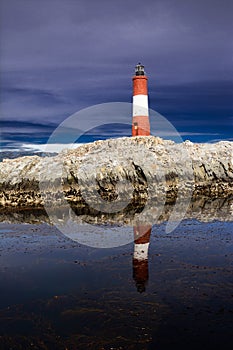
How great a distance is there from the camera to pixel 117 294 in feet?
53.7

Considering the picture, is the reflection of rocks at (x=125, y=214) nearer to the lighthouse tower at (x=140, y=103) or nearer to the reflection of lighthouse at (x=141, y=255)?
the reflection of lighthouse at (x=141, y=255)

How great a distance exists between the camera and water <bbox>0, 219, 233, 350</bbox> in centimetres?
1274

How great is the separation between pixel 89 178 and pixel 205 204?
45.3ft

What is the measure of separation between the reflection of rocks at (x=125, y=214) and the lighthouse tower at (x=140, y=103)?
2194cm

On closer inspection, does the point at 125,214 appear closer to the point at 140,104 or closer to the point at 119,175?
the point at 119,175

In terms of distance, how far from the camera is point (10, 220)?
3244 centimetres

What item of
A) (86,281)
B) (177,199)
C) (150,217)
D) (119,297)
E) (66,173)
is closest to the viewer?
(119,297)

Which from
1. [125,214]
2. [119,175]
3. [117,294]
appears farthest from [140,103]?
[117,294]

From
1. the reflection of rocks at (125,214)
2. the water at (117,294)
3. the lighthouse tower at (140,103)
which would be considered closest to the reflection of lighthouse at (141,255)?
the water at (117,294)

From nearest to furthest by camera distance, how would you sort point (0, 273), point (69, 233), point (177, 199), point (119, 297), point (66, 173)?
1. point (119, 297)
2. point (0, 273)
3. point (69, 233)
4. point (177, 199)
5. point (66, 173)

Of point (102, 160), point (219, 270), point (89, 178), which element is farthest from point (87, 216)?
point (219, 270)

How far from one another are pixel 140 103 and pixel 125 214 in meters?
28.2

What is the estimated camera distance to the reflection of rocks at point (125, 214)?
1240 inches

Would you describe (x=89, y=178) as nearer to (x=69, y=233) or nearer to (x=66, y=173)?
(x=66, y=173)
